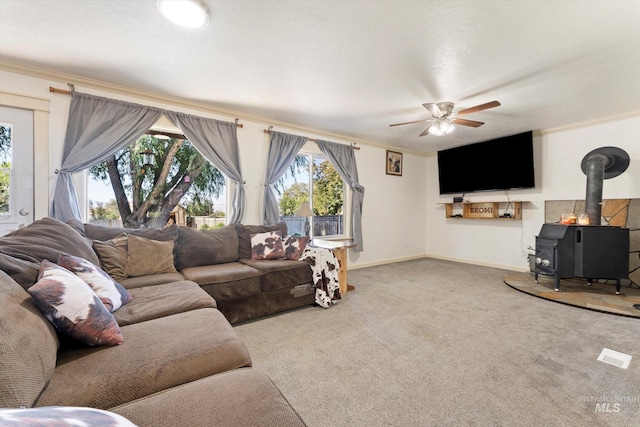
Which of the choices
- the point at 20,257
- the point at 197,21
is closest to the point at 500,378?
the point at 20,257

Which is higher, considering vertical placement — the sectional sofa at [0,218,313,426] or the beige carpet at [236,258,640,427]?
the sectional sofa at [0,218,313,426]

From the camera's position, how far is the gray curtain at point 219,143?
3.36 m

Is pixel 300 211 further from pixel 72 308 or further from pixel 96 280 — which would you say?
pixel 72 308

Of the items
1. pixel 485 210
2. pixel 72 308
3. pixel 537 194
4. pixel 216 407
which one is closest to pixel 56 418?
pixel 216 407

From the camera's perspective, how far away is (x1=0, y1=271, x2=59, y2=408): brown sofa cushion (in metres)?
0.77

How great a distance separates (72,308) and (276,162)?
3083 millimetres

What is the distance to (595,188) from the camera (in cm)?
362

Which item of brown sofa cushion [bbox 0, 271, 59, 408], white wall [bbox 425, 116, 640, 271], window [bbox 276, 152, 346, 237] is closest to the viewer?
brown sofa cushion [bbox 0, 271, 59, 408]

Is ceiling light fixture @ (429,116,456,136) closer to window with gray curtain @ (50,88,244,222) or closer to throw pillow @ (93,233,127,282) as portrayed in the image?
window with gray curtain @ (50,88,244,222)

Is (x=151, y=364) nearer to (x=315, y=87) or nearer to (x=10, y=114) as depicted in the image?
(x=315, y=87)

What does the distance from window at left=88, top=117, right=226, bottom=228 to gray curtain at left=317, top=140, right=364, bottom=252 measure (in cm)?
190

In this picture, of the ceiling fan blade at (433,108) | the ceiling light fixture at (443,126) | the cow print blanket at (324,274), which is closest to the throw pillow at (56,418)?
the cow print blanket at (324,274)

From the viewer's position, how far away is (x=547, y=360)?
1.97m

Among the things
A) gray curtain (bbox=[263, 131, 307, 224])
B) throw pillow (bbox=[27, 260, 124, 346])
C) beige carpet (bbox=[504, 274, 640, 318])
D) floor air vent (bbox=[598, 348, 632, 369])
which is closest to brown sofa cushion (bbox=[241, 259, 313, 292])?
gray curtain (bbox=[263, 131, 307, 224])
